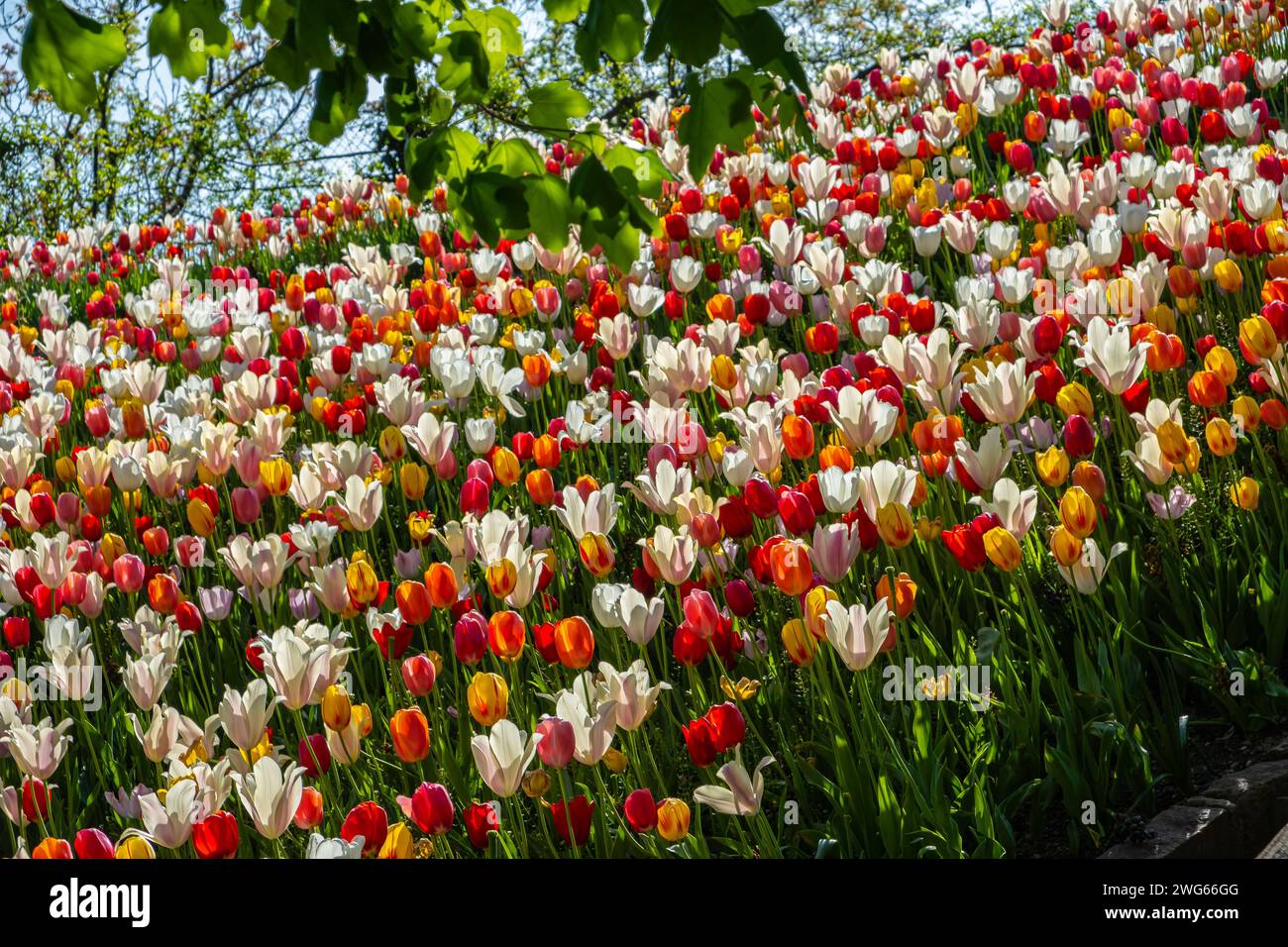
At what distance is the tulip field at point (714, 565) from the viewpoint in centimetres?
234

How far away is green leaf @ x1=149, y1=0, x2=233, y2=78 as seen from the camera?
99.4 inches

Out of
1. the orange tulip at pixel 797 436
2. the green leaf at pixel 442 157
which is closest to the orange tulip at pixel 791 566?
the orange tulip at pixel 797 436

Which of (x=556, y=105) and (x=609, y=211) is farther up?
(x=556, y=105)

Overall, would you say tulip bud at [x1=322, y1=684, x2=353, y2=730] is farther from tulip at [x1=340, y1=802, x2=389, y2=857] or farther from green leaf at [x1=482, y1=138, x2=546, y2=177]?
A: green leaf at [x1=482, y1=138, x2=546, y2=177]

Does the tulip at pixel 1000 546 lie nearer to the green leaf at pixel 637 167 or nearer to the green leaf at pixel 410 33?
the green leaf at pixel 637 167

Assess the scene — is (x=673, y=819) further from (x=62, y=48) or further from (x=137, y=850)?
(x=62, y=48)

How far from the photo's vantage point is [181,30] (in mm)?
2541

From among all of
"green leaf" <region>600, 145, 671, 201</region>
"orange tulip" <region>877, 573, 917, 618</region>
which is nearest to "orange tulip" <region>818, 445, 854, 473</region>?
"orange tulip" <region>877, 573, 917, 618</region>

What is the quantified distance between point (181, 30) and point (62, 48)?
11.9 inches

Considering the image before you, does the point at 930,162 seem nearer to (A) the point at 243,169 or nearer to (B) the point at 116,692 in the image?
(B) the point at 116,692

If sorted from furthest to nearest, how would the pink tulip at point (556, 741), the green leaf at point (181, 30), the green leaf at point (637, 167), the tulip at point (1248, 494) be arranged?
the green leaf at point (637, 167)
the tulip at point (1248, 494)
the green leaf at point (181, 30)
the pink tulip at point (556, 741)

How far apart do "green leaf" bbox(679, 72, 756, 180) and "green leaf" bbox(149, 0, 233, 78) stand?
97 cm

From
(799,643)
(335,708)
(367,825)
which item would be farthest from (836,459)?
(367,825)

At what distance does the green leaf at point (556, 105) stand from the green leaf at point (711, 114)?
1.68ft
